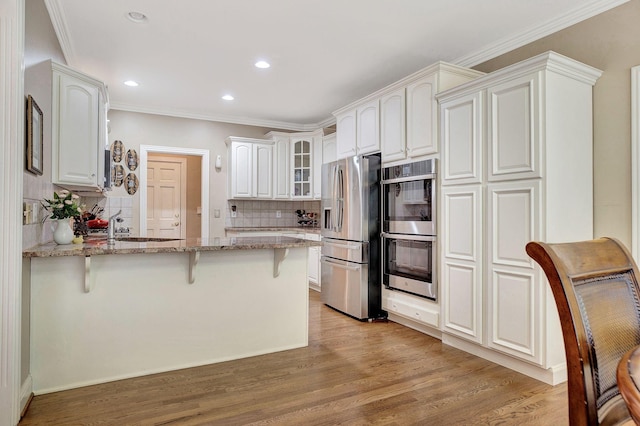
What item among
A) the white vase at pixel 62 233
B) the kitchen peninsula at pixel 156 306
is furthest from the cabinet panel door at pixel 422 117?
the white vase at pixel 62 233

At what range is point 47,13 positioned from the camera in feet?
9.36

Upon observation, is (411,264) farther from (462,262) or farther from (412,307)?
(462,262)

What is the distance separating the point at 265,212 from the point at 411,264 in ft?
10.6

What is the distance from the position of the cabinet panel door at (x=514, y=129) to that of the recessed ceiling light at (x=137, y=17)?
8.87 ft

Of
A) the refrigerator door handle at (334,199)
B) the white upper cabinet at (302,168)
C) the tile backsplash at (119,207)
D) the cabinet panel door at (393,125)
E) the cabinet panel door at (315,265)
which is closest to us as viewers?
the cabinet panel door at (393,125)

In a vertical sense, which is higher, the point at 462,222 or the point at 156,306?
the point at 462,222

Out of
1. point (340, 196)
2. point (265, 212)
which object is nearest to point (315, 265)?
point (265, 212)

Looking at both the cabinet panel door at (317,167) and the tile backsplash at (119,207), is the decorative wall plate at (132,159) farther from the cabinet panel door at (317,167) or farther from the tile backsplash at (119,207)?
the cabinet panel door at (317,167)

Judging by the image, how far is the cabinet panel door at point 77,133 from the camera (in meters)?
2.86

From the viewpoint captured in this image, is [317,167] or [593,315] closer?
[593,315]

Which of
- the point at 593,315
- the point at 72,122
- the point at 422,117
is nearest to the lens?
the point at 593,315

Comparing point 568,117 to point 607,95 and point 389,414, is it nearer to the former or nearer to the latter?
point 607,95

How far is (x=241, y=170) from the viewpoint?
19.3ft

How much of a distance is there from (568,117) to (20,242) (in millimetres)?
3408
